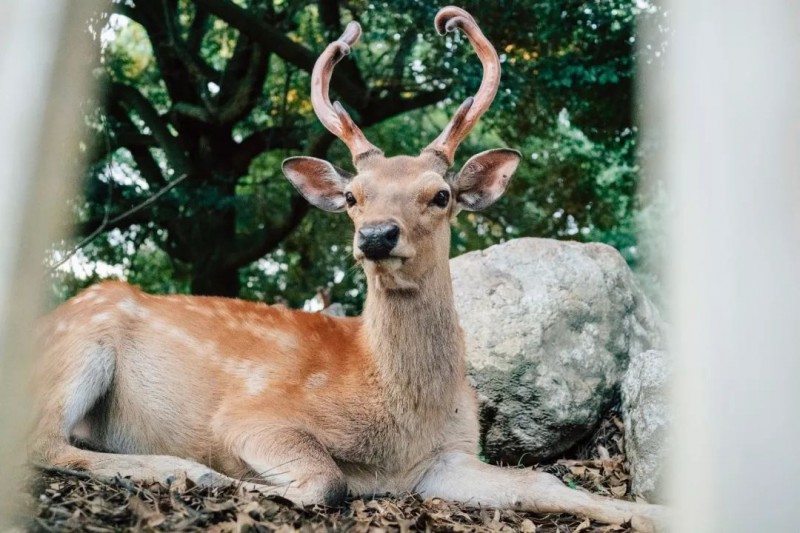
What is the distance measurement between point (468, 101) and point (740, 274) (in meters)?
3.40

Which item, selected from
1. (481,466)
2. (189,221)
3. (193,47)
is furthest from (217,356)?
(193,47)

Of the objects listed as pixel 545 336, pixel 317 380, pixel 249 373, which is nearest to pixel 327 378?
pixel 317 380

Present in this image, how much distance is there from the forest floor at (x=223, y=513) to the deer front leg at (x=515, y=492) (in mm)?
57

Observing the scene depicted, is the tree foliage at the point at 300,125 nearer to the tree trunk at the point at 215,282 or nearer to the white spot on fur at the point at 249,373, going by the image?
the tree trunk at the point at 215,282

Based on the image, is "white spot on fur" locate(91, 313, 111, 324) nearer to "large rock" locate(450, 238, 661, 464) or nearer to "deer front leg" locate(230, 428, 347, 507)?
"deer front leg" locate(230, 428, 347, 507)

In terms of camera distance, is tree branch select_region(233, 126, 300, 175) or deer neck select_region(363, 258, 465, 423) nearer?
deer neck select_region(363, 258, 465, 423)

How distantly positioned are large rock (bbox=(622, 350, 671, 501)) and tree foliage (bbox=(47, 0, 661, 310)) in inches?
149

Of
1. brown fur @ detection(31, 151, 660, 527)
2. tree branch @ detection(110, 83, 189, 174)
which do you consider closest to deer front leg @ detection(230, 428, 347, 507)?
brown fur @ detection(31, 151, 660, 527)

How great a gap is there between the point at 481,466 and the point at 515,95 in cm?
458

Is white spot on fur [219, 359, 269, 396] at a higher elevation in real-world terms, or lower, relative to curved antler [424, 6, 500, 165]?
lower

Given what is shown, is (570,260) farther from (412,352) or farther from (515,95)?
(515,95)

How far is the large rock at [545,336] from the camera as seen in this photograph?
578 centimetres

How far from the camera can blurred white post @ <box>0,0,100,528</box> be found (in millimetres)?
2045

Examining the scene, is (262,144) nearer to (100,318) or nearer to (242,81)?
(242,81)
